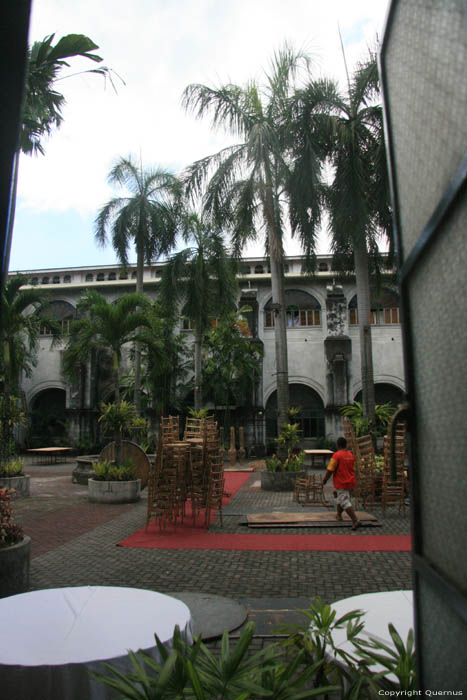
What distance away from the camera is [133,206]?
2316cm

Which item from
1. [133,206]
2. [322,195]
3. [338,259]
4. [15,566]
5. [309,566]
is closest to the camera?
[15,566]

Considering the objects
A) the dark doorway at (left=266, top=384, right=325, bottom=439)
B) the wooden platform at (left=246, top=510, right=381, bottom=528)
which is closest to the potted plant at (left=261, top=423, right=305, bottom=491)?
the wooden platform at (left=246, top=510, right=381, bottom=528)

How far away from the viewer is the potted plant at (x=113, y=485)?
1200 centimetres

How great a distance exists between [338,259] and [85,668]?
1635cm

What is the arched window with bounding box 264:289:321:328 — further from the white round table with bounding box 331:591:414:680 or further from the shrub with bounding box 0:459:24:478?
the white round table with bounding box 331:591:414:680

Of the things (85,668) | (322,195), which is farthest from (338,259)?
(85,668)

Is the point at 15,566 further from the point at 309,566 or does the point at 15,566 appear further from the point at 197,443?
the point at 197,443

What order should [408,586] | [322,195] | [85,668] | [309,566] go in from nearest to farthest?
[85,668] < [408,586] < [309,566] < [322,195]

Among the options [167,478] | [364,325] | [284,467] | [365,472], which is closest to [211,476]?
[167,478]

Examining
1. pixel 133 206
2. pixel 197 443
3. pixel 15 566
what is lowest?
pixel 15 566

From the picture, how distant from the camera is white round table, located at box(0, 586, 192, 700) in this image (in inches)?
91.8

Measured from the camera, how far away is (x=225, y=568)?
6.55 m

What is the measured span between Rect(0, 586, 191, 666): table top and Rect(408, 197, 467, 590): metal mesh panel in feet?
6.00

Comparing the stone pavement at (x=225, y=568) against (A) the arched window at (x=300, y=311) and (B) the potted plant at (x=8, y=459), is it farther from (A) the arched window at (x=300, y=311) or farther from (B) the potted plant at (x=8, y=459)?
(A) the arched window at (x=300, y=311)
